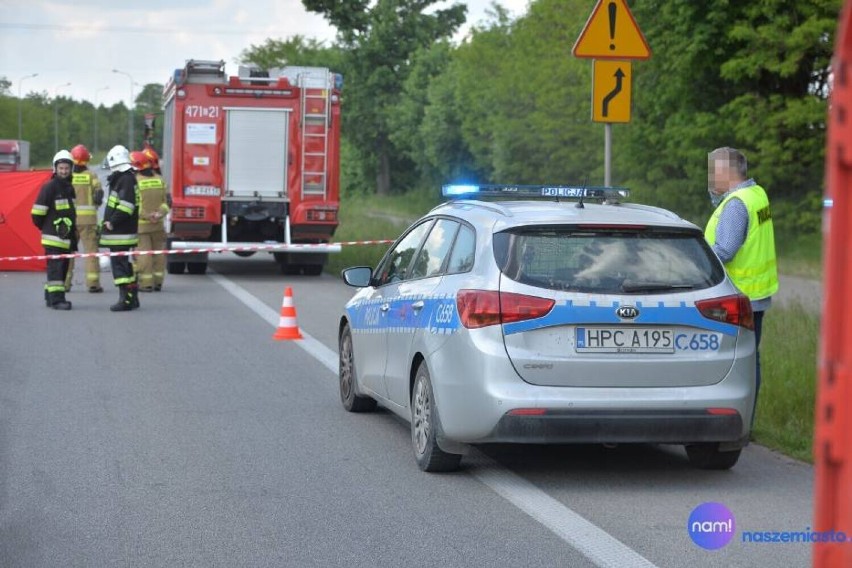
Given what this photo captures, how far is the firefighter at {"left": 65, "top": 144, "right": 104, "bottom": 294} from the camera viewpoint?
18984mm

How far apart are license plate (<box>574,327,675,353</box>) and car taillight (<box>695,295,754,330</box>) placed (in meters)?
0.35

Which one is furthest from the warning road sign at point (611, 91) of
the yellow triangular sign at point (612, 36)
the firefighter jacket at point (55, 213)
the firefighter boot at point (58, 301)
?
the firefighter boot at point (58, 301)

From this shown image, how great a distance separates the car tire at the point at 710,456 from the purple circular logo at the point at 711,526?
2.39ft

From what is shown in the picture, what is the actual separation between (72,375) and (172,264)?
11.6m

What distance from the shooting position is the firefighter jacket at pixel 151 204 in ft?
63.4

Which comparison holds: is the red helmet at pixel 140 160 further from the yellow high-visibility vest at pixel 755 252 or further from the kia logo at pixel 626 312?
the kia logo at pixel 626 312

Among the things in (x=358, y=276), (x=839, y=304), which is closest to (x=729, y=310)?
(x=358, y=276)

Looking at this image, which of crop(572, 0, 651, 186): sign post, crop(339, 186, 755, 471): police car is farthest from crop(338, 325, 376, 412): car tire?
crop(572, 0, 651, 186): sign post

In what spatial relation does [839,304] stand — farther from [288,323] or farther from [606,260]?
[288,323]

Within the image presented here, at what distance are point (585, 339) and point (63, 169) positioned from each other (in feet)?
35.1

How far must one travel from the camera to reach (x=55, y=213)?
54.3 ft

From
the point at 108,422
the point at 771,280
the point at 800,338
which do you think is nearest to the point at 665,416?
the point at 771,280

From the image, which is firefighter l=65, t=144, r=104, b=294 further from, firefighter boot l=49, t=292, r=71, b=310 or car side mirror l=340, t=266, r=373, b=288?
car side mirror l=340, t=266, r=373, b=288

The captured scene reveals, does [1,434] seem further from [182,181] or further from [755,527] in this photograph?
[182,181]
